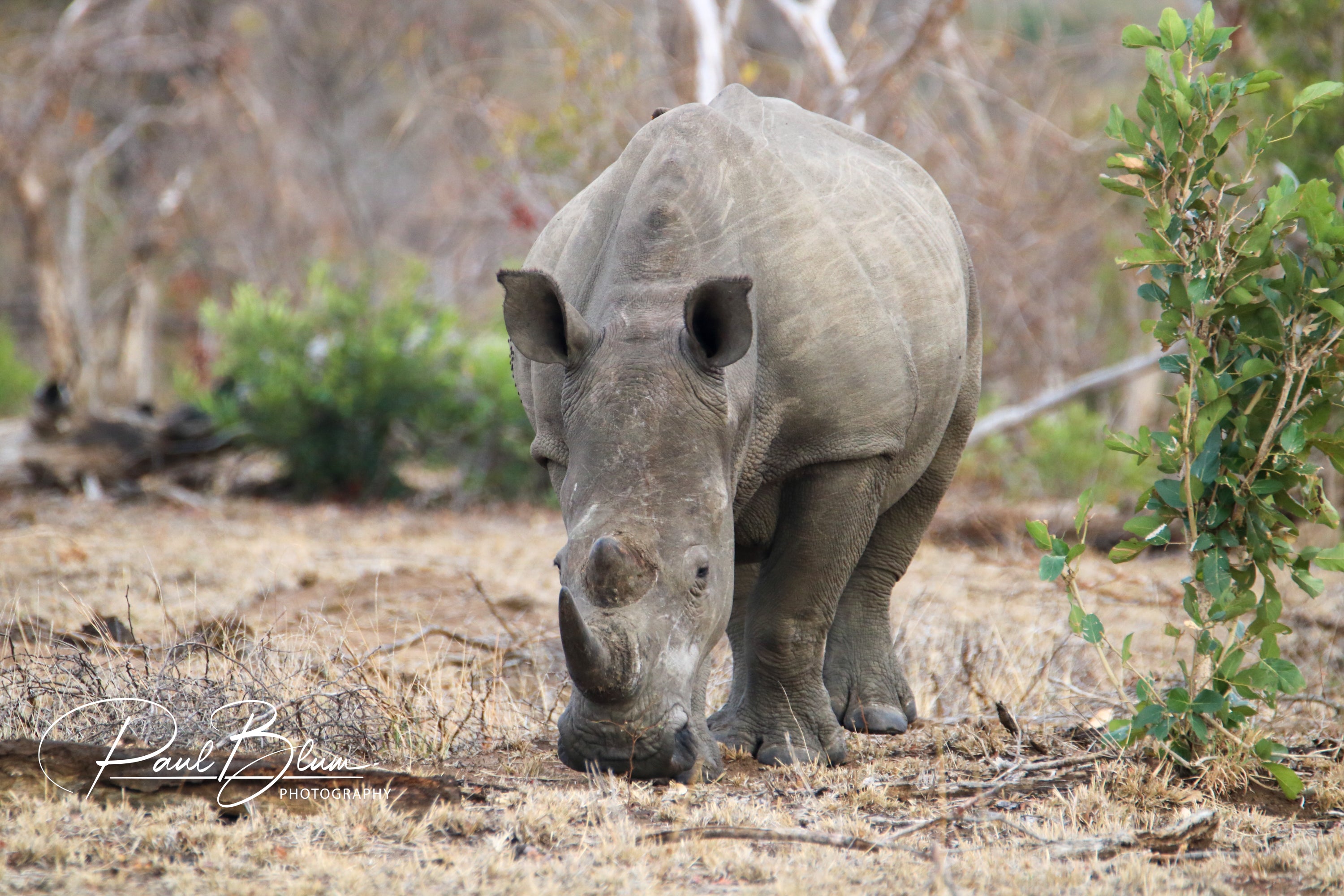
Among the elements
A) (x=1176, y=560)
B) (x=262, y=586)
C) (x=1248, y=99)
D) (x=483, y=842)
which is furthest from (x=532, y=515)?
(x=483, y=842)

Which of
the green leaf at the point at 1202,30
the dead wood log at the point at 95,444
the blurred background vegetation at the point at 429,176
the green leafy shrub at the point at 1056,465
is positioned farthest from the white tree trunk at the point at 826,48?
the green leaf at the point at 1202,30

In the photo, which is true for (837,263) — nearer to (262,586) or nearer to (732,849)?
(732,849)

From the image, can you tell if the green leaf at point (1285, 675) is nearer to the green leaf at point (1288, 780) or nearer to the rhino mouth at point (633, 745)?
the green leaf at point (1288, 780)

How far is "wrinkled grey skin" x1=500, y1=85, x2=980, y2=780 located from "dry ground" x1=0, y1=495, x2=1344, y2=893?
30 cm

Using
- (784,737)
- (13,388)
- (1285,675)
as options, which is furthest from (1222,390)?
(13,388)

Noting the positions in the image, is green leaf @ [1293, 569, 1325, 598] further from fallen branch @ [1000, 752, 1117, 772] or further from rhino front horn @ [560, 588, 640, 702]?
rhino front horn @ [560, 588, 640, 702]

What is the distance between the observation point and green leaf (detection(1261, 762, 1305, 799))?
3.71 metres

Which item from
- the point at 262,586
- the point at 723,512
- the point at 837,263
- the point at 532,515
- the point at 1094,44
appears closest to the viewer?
the point at 723,512

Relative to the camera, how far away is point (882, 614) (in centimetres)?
519

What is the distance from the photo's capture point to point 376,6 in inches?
813

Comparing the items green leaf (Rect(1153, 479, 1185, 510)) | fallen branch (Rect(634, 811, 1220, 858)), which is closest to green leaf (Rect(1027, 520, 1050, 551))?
green leaf (Rect(1153, 479, 1185, 510))

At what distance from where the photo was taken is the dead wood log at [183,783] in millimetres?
3322

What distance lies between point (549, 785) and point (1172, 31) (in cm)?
273

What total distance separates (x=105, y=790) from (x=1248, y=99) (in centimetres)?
939
